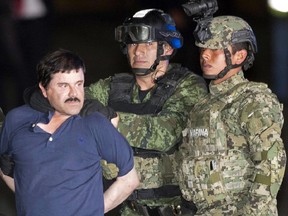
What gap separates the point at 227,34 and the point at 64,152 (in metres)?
0.79

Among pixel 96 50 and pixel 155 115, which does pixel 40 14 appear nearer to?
pixel 96 50

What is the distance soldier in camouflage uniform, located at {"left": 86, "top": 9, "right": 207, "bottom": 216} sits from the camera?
3541mm

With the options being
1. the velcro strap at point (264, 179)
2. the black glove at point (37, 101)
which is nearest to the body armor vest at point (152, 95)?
the black glove at point (37, 101)

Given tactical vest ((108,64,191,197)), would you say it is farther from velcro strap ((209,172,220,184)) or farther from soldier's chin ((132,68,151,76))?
velcro strap ((209,172,220,184))

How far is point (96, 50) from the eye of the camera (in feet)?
15.3

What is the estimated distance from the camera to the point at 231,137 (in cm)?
322

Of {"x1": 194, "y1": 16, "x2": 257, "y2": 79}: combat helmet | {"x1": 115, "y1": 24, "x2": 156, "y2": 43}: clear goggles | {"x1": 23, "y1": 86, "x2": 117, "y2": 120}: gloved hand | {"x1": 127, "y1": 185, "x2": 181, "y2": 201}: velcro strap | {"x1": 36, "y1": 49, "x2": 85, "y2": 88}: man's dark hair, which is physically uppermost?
{"x1": 36, "y1": 49, "x2": 85, "y2": 88}: man's dark hair

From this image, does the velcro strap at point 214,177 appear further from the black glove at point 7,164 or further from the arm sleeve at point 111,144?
the black glove at point 7,164

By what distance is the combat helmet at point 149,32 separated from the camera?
3.58 m

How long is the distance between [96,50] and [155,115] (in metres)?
1.24

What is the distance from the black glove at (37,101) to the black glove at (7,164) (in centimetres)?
20

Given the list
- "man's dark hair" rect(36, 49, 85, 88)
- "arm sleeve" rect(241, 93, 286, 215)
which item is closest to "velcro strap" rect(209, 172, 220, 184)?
"arm sleeve" rect(241, 93, 286, 215)

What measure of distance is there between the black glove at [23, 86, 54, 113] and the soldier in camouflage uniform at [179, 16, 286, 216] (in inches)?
22.9

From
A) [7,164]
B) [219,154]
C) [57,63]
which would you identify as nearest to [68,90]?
[57,63]
